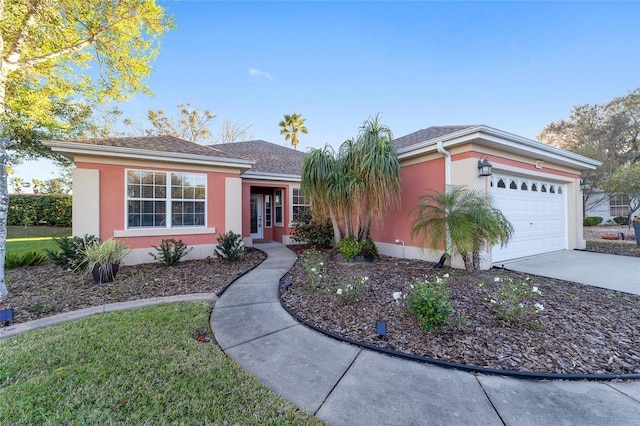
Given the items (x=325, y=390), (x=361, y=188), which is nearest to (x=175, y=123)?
(x=361, y=188)

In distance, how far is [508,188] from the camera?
700 centimetres

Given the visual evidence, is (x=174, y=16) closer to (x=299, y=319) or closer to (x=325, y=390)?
(x=299, y=319)

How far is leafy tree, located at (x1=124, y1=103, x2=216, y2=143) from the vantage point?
2031 cm

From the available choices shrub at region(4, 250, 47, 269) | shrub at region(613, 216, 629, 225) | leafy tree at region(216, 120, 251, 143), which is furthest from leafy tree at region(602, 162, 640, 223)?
leafy tree at region(216, 120, 251, 143)

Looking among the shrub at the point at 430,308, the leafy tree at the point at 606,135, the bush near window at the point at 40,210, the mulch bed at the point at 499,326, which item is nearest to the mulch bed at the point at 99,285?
the mulch bed at the point at 499,326

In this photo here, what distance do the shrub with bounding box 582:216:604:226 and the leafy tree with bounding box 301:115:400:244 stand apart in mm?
22440

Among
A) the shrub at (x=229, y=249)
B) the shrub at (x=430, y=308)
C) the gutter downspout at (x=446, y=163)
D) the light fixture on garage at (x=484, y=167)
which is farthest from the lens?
the shrub at (x=229, y=249)

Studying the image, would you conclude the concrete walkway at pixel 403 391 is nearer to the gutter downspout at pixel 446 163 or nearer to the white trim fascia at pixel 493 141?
the gutter downspout at pixel 446 163

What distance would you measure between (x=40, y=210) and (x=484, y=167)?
24644 millimetres

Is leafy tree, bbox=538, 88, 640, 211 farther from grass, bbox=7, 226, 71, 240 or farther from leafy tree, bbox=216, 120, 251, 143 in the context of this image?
grass, bbox=7, 226, 71, 240

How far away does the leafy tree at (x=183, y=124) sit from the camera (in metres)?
Answer: 20.3

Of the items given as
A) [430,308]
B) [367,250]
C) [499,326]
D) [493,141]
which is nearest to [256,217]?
[367,250]

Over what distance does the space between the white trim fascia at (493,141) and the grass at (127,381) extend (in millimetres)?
6240

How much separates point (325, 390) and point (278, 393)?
418mm
